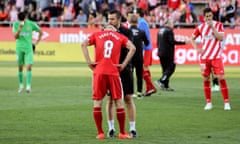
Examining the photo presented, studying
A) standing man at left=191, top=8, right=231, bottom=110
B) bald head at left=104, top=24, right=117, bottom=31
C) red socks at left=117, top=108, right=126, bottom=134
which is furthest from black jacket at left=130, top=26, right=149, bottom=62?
red socks at left=117, top=108, right=126, bottom=134

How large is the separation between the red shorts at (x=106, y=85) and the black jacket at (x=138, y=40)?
314 inches

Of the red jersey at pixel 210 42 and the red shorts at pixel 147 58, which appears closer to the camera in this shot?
the red jersey at pixel 210 42

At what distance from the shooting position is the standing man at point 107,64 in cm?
1273

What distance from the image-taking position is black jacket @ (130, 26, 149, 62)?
20.9m

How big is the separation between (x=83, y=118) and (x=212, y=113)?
3.01 meters

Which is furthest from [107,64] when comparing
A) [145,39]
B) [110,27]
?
[145,39]

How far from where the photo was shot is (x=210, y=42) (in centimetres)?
1805

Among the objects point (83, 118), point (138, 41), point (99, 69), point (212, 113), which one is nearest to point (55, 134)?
point (99, 69)

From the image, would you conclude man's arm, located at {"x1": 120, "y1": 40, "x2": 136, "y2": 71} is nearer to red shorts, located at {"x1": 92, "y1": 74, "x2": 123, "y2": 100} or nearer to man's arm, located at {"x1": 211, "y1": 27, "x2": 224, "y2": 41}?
red shorts, located at {"x1": 92, "y1": 74, "x2": 123, "y2": 100}

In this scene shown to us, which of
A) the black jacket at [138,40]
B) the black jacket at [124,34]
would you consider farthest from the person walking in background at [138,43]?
the black jacket at [124,34]

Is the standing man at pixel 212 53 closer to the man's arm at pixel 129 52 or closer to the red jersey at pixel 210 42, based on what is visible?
the red jersey at pixel 210 42

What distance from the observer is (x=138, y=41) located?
20.9 m

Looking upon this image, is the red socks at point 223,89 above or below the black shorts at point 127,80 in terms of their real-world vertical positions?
below

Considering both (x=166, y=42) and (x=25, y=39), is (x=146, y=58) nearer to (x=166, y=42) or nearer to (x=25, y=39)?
(x=166, y=42)
